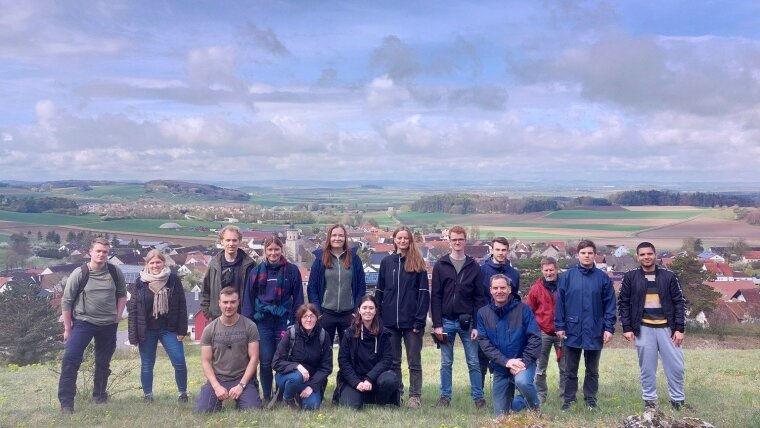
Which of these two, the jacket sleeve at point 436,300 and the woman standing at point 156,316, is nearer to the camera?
the jacket sleeve at point 436,300

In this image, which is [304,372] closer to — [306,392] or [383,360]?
[306,392]

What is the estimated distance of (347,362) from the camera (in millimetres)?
7746

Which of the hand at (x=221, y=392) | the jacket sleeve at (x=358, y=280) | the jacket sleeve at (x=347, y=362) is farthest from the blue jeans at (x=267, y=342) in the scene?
the jacket sleeve at (x=358, y=280)

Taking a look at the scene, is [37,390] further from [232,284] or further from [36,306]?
[36,306]

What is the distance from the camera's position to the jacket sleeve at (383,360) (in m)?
7.70

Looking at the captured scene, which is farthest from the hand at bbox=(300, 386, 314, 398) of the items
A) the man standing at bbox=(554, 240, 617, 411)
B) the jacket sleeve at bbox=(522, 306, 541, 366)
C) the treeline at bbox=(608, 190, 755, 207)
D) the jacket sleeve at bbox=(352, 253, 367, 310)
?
the treeline at bbox=(608, 190, 755, 207)

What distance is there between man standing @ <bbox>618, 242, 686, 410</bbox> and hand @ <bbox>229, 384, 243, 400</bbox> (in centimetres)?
496

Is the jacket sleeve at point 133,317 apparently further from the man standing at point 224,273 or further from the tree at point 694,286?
the tree at point 694,286

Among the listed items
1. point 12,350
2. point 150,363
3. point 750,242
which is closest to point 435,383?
point 150,363

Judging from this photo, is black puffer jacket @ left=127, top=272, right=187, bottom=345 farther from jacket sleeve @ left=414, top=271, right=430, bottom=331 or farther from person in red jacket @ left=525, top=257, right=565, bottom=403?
person in red jacket @ left=525, top=257, right=565, bottom=403

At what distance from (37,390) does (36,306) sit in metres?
16.1

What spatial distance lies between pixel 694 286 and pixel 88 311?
1117 inches

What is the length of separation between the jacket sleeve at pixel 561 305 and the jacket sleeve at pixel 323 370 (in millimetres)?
3012

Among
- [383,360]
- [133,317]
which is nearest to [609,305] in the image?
[383,360]
